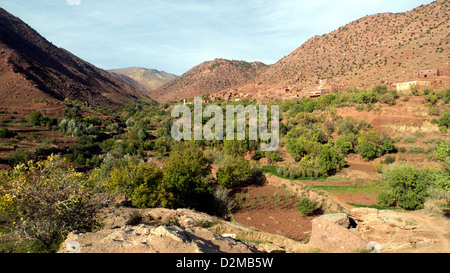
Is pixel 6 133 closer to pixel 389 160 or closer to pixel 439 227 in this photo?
pixel 439 227

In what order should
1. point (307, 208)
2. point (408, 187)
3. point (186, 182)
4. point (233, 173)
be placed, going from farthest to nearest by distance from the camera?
point (233, 173)
point (307, 208)
point (186, 182)
point (408, 187)

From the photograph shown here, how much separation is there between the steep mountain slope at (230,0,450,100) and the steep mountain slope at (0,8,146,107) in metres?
49.6

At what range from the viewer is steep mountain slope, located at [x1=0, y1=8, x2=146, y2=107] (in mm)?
51956

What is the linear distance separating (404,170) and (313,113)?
25.6 metres

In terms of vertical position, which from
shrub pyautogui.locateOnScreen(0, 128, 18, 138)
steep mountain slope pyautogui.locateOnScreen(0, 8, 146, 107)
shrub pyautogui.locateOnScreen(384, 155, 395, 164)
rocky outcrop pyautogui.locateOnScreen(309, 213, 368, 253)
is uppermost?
steep mountain slope pyautogui.locateOnScreen(0, 8, 146, 107)

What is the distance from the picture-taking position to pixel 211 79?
105 metres

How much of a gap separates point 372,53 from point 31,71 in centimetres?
8591

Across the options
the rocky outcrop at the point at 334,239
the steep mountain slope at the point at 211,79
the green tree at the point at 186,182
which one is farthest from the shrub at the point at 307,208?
the steep mountain slope at the point at 211,79

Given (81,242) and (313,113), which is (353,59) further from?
(81,242)

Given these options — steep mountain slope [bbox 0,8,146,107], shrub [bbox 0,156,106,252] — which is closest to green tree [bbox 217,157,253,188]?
shrub [bbox 0,156,106,252]

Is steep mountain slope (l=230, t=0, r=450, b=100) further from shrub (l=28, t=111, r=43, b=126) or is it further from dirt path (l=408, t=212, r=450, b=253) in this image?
shrub (l=28, t=111, r=43, b=126)

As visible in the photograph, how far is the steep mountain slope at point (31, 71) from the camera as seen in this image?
170 ft

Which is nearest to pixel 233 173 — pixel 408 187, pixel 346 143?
pixel 408 187

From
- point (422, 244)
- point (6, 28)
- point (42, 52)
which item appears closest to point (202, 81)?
point (42, 52)
